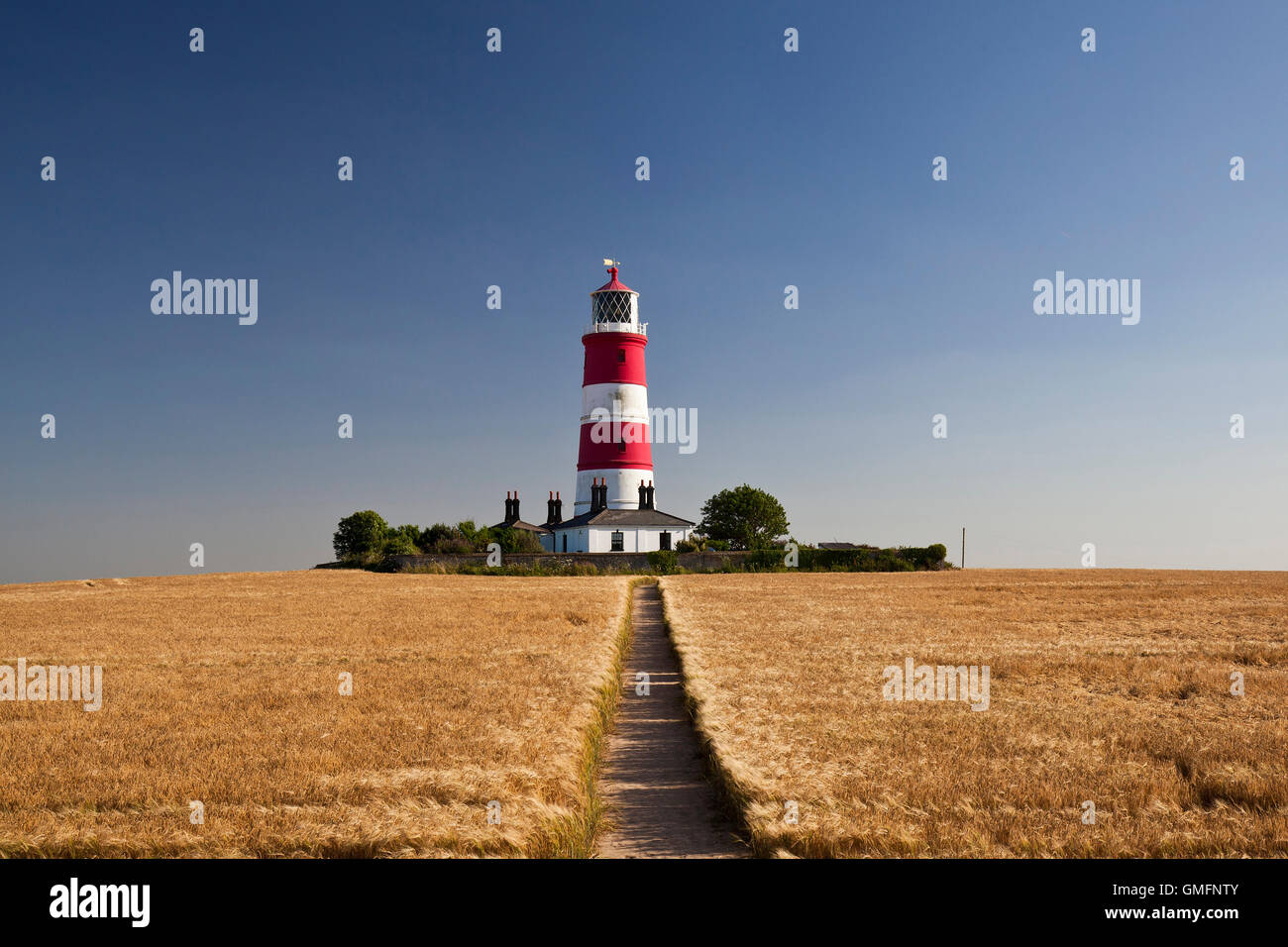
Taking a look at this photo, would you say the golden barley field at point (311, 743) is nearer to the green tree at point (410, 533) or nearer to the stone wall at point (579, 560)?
the stone wall at point (579, 560)

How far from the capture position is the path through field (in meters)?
A: 7.74

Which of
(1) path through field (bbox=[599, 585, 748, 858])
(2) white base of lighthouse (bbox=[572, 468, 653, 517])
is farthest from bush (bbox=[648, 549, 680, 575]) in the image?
(1) path through field (bbox=[599, 585, 748, 858])

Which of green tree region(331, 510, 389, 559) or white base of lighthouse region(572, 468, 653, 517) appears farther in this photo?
green tree region(331, 510, 389, 559)

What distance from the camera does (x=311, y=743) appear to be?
1028cm

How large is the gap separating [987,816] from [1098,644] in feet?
50.8

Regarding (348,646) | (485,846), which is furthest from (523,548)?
(485,846)

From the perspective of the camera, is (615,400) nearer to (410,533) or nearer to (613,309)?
(613,309)

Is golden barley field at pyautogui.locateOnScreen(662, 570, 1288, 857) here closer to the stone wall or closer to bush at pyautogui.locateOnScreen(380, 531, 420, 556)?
the stone wall

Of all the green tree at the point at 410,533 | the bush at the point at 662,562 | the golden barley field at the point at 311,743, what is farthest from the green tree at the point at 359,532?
the golden barley field at the point at 311,743

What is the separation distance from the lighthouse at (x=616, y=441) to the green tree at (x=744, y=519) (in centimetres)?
963

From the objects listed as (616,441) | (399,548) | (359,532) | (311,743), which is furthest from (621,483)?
(311,743)

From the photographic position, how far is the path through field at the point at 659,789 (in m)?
7.74

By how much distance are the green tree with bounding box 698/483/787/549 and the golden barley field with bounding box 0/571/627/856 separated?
55.6 m
